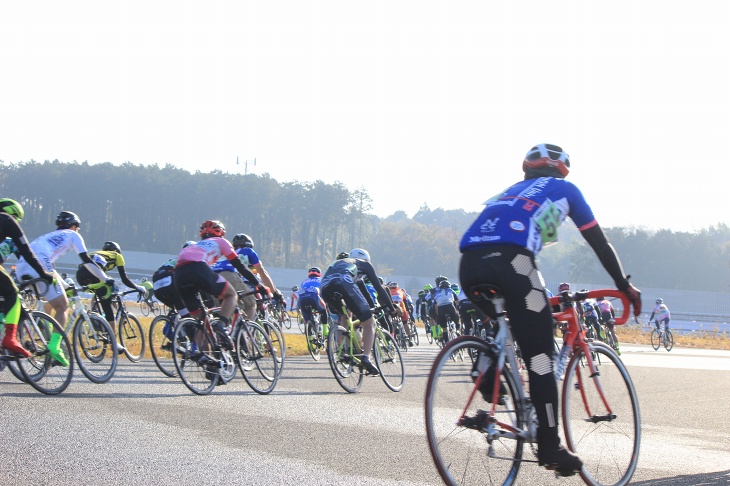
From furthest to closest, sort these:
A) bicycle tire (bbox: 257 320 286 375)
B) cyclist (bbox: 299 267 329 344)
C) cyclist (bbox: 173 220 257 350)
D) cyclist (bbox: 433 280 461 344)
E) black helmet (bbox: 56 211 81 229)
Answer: cyclist (bbox: 433 280 461 344) → cyclist (bbox: 299 267 329 344) → black helmet (bbox: 56 211 81 229) → bicycle tire (bbox: 257 320 286 375) → cyclist (bbox: 173 220 257 350)

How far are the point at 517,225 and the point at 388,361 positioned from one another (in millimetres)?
6864

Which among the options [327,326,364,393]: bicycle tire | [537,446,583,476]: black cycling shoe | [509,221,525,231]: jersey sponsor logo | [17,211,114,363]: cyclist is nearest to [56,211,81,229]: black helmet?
[17,211,114,363]: cyclist

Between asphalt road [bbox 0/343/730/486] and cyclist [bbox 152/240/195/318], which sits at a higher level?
cyclist [bbox 152/240/195/318]

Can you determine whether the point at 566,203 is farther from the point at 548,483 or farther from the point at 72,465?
the point at 72,465

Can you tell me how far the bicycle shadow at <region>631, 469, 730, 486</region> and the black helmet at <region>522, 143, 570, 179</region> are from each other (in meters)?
1.84

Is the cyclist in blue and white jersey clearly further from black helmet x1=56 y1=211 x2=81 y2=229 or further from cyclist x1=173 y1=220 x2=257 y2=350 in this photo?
cyclist x1=173 y1=220 x2=257 y2=350

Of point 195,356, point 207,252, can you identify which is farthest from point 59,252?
point 195,356

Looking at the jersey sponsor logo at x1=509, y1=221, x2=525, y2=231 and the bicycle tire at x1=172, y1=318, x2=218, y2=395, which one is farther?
the bicycle tire at x1=172, y1=318, x2=218, y2=395

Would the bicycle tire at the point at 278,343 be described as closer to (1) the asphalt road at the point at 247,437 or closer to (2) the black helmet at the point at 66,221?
(1) the asphalt road at the point at 247,437

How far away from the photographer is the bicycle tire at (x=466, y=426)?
14.7 ft

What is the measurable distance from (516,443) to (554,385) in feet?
1.11

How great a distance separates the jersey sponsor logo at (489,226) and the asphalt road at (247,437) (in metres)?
1.54

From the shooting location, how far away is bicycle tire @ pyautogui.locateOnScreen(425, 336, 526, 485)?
4.48 metres

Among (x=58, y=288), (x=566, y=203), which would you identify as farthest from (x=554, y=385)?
(x=58, y=288)
